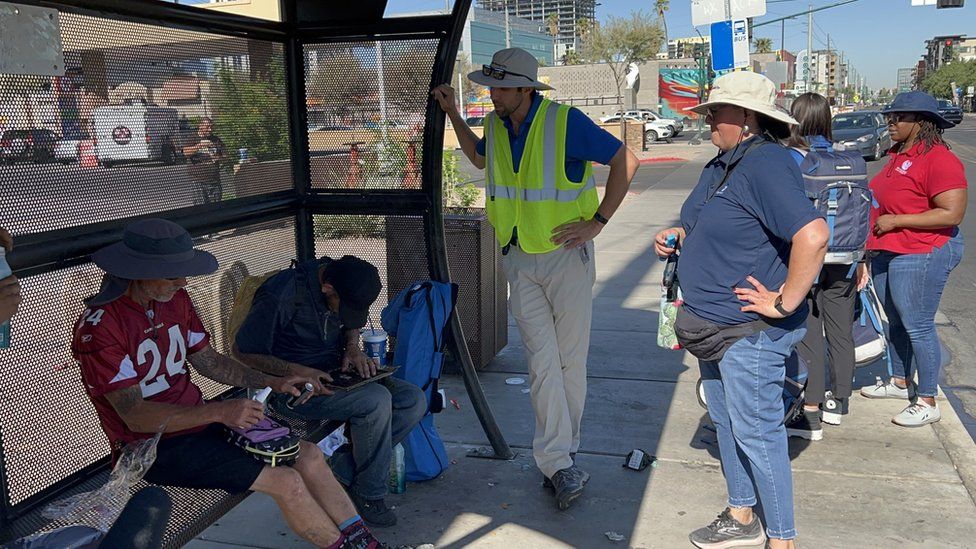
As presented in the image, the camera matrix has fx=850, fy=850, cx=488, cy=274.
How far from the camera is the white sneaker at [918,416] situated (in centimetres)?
485

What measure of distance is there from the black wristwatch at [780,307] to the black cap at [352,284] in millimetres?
1673

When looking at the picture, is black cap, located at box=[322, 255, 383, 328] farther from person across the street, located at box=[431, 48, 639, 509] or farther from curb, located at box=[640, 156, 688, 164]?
curb, located at box=[640, 156, 688, 164]

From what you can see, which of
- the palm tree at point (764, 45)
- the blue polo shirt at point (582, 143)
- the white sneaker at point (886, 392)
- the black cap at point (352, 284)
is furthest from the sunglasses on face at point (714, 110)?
the palm tree at point (764, 45)

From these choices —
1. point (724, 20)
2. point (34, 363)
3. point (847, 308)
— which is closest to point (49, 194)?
point (34, 363)

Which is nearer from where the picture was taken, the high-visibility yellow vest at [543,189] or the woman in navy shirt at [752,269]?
the woman in navy shirt at [752,269]

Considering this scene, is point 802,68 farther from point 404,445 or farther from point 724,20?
point 404,445

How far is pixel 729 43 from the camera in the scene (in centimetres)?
1191

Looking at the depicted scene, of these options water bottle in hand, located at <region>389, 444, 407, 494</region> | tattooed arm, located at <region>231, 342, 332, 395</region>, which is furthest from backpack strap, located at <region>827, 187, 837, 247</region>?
tattooed arm, located at <region>231, 342, 332, 395</region>

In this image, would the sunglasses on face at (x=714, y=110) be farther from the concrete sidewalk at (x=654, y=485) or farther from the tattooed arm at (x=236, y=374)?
the tattooed arm at (x=236, y=374)

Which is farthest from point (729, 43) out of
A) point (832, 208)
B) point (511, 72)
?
point (511, 72)

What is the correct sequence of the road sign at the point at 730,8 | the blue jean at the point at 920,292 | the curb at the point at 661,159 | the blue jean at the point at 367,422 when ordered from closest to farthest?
1. the blue jean at the point at 367,422
2. the blue jean at the point at 920,292
3. the road sign at the point at 730,8
4. the curb at the point at 661,159

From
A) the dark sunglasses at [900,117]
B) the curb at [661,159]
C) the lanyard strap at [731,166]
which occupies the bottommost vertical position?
the curb at [661,159]

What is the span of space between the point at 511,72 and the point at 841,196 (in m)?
1.80

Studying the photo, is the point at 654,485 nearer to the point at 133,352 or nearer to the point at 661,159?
the point at 133,352
